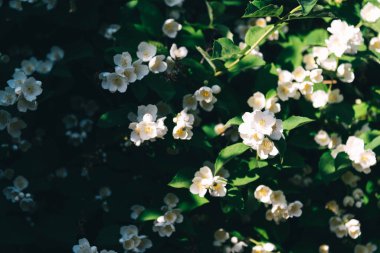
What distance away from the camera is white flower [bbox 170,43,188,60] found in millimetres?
2824

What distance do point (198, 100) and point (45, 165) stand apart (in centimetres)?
102

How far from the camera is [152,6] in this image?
9.95 ft

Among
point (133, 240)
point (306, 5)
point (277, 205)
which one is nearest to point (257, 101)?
point (277, 205)

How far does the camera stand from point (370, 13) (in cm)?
290

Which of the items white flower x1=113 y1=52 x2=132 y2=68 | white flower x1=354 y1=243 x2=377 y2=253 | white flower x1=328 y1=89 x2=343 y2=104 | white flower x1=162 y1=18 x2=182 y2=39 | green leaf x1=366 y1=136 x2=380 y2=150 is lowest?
white flower x1=354 y1=243 x2=377 y2=253

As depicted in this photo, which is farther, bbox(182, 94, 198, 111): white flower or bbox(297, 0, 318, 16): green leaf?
bbox(182, 94, 198, 111): white flower

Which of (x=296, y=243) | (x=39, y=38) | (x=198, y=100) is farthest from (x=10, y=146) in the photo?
(x=296, y=243)

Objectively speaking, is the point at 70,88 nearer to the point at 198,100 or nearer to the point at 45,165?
the point at 45,165

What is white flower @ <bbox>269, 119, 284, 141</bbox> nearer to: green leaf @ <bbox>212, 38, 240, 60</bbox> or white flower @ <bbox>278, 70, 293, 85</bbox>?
green leaf @ <bbox>212, 38, 240, 60</bbox>

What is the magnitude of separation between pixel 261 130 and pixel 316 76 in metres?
0.63

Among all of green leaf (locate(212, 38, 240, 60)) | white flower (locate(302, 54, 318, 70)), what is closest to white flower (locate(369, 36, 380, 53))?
white flower (locate(302, 54, 318, 70))

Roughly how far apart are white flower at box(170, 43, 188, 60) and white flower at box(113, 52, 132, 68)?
246mm

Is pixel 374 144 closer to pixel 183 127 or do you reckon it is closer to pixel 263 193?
pixel 263 193

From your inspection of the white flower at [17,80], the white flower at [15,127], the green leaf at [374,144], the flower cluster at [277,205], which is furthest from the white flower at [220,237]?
the white flower at [17,80]
